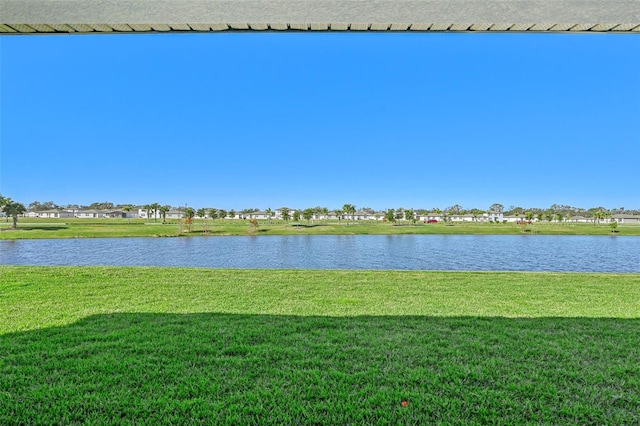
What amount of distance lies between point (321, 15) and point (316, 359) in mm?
2450

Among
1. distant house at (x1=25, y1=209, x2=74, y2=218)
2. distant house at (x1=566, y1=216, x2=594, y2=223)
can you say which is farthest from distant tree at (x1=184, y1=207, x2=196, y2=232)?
distant house at (x1=566, y1=216, x2=594, y2=223)

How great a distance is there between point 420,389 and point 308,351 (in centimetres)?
97

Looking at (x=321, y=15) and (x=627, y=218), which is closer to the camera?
(x=321, y=15)

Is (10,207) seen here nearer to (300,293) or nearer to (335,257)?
(335,257)

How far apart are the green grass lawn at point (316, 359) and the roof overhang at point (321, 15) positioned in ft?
7.66

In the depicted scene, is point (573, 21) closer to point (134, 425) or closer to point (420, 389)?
point (420, 389)

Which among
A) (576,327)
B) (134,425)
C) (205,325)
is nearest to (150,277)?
(205,325)

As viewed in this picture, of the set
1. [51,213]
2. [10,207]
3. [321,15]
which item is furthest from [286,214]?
[321,15]

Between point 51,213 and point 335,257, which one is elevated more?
point 51,213

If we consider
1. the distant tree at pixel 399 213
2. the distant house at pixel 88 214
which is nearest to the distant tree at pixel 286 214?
the distant tree at pixel 399 213

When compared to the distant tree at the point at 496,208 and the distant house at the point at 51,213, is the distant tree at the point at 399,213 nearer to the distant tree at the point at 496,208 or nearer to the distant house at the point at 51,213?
the distant tree at the point at 496,208

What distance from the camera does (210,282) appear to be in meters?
6.49

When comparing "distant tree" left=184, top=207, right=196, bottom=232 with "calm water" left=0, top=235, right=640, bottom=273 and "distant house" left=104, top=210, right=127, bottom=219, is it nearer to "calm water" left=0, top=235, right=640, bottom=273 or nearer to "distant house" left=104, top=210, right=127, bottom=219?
Answer: "calm water" left=0, top=235, right=640, bottom=273

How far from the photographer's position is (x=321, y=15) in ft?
7.04
